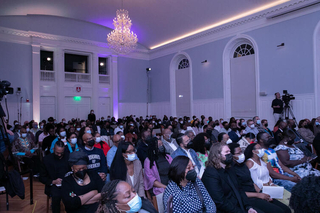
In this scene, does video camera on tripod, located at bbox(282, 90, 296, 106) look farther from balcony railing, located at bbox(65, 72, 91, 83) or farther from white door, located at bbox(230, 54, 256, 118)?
balcony railing, located at bbox(65, 72, 91, 83)

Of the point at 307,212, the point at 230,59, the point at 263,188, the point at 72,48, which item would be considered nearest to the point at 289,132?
the point at 263,188

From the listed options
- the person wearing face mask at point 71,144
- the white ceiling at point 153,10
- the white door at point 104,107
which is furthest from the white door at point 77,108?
the person wearing face mask at point 71,144

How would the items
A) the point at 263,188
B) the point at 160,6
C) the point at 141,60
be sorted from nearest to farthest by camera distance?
the point at 263,188 < the point at 160,6 < the point at 141,60

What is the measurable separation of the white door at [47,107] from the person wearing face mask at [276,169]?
13.1m

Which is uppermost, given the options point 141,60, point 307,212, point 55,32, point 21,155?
point 55,32

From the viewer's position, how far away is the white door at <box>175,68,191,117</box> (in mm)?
15102

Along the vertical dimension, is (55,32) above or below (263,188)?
above

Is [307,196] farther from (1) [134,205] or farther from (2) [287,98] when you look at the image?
(2) [287,98]

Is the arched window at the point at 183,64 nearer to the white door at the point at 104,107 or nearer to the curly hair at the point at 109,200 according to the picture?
the white door at the point at 104,107

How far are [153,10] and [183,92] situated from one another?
5.20 meters

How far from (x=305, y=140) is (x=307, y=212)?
5.32 meters

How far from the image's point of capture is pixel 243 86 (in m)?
12.3

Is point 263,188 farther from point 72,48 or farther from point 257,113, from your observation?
point 72,48

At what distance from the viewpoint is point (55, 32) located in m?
14.5
